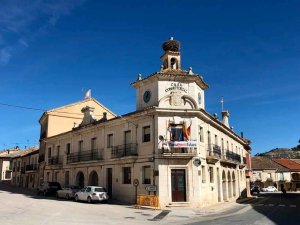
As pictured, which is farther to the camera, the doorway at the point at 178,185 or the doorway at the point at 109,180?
the doorway at the point at 109,180

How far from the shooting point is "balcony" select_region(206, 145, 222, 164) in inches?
1081

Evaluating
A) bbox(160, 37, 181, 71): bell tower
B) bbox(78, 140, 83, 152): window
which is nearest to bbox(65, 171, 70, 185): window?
bbox(78, 140, 83, 152): window

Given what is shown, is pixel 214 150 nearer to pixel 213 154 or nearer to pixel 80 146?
pixel 213 154

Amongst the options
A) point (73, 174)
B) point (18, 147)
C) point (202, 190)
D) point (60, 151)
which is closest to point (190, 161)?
point (202, 190)

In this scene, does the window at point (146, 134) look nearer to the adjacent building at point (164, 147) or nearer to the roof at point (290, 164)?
the adjacent building at point (164, 147)

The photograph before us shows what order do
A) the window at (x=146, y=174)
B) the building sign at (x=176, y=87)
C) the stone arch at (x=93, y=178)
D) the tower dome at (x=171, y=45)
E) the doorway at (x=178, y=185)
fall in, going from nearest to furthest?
the doorway at (x=178, y=185), the window at (x=146, y=174), the building sign at (x=176, y=87), the tower dome at (x=171, y=45), the stone arch at (x=93, y=178)

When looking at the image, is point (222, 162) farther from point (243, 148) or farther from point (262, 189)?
point (262, 189)

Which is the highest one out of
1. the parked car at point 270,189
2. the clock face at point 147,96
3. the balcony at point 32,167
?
the clock face at point 147,96

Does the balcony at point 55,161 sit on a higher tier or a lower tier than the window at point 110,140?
lower

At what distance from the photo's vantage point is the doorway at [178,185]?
961 inches

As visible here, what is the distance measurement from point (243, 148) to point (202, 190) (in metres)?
24.1

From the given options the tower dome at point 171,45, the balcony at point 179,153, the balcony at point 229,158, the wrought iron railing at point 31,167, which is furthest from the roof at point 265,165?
the balcony at point 179,153

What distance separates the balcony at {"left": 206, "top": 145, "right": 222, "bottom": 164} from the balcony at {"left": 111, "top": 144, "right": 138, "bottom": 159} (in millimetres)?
6350

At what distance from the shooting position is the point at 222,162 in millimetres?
31891
